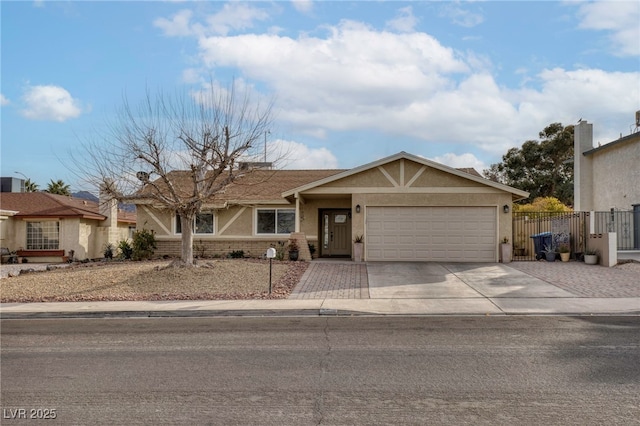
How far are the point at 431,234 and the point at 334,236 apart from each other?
16.5 ft

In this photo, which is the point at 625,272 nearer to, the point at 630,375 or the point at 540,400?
the point at 630,375

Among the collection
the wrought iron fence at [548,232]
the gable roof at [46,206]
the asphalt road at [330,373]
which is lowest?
the asphalt road at [330,373]

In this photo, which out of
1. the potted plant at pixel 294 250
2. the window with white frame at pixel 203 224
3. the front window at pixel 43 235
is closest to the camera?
the potted plant at pixel 294 250

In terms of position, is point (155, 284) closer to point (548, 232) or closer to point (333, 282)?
point (333, 282)

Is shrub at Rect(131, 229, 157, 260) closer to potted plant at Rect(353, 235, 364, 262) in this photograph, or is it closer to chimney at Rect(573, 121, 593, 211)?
potted plant at Rect(353, 235, 364, 262)

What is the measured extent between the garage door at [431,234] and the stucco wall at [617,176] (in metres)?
9.83

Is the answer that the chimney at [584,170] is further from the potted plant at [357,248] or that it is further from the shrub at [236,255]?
the shrub at [236,255]

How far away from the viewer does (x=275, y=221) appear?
23047 millimetres

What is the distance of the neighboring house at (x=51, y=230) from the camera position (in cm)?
2580

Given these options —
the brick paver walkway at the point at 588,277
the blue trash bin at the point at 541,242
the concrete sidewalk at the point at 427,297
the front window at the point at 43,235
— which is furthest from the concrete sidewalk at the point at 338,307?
the front window at the point at 43,235

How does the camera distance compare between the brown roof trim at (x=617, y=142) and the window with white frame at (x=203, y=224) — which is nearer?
the window with white frame at (x=203, y=224)

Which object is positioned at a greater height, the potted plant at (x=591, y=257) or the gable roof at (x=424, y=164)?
the gable roof at (x=424, y=164)

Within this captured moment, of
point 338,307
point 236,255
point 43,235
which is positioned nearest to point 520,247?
point 236,255

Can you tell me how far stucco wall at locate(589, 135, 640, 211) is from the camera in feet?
80.6
